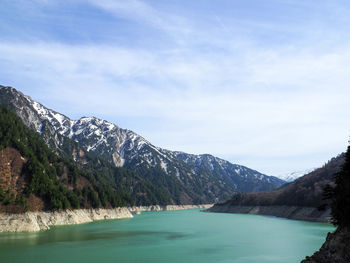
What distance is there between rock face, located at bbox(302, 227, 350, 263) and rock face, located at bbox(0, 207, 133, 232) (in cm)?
8187

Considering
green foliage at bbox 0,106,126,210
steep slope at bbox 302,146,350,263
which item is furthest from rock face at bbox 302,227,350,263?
green foliage at bbox 0,106,126,210

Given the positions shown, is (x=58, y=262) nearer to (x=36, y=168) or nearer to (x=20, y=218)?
(x=20, y=218)

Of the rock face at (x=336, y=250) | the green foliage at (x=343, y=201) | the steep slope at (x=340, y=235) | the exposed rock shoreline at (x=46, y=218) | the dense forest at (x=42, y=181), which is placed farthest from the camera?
the dense forest at (x=42, y=181)

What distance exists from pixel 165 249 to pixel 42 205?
63.7 meters

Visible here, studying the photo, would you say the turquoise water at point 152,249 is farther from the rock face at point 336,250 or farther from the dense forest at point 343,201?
the rock face at point 336,250

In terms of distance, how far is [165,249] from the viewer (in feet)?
234

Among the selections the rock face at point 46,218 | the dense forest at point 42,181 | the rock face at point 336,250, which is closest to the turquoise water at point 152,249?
the rock face at point 46,218

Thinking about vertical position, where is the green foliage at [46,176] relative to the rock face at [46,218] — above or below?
above

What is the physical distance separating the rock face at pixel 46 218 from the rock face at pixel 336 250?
8187 centimetres

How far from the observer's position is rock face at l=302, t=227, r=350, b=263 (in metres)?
36.5

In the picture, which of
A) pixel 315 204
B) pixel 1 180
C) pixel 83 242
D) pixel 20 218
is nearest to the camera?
pixel 83 242

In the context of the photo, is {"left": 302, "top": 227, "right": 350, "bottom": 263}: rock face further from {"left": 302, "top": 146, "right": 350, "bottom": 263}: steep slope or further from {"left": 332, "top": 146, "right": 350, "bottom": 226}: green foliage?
{"left": 332, "top": 146, "right": 350, "bottom": 226}: green foliage

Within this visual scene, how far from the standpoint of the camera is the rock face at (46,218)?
97.9 m

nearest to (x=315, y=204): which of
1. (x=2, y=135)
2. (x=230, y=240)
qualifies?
(x=230, y=240)
